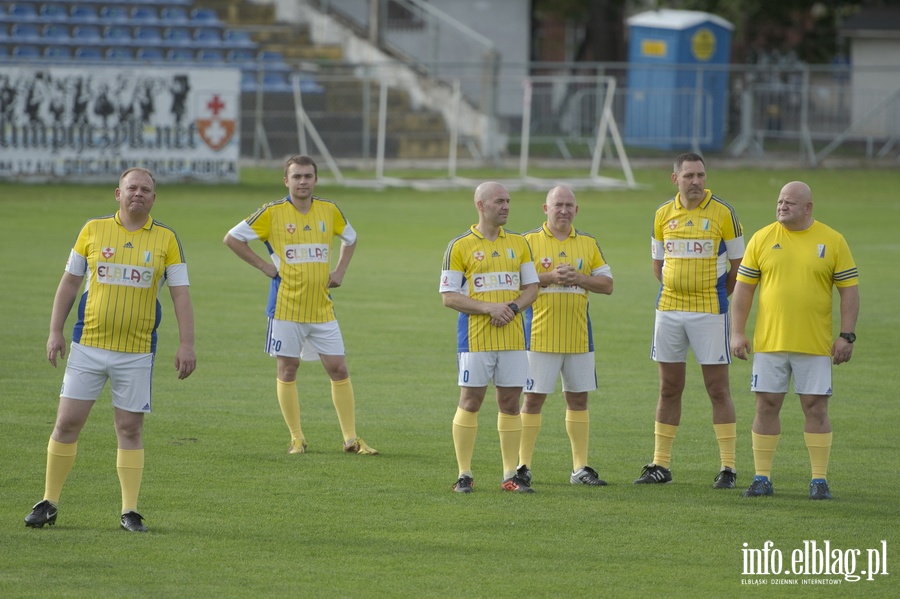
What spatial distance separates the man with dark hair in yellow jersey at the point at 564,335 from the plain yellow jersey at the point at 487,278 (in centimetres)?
27

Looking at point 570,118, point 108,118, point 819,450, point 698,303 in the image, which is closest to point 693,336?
point 698,303

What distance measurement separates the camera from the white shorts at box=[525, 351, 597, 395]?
9.06m

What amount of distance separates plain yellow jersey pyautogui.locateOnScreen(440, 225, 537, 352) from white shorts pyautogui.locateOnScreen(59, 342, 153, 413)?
2.20 metres

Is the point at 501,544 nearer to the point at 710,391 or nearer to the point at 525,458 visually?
the point at 525,458

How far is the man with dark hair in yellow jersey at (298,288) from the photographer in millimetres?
10062

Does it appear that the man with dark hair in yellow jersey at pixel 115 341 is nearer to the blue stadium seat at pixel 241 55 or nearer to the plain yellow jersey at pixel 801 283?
the plain yellow jersey at pixel 801 283

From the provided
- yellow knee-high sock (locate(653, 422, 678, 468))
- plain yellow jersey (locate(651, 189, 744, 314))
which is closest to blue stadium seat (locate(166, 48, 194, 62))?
plain yellow jersey (locate(651, 189, 744, 314))

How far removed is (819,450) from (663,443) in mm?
1154

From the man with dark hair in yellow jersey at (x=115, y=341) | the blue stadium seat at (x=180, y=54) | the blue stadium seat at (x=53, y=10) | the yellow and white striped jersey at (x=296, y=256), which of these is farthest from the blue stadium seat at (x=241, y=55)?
the man with dark hair in yellow jersey at (x=115, y=341)

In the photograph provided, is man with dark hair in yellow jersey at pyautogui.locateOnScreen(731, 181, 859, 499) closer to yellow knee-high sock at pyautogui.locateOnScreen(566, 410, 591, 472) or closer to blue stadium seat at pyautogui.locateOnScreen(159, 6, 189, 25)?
yellow knee-high sock at pyautogui.locateOnScreen(566, 410, 591, 472)

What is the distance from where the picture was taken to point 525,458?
29.7 ft

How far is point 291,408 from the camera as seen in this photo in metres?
10.1

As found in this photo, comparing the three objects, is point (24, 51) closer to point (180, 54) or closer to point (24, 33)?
point (24, 33)

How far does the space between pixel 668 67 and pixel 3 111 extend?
18.3 meters
